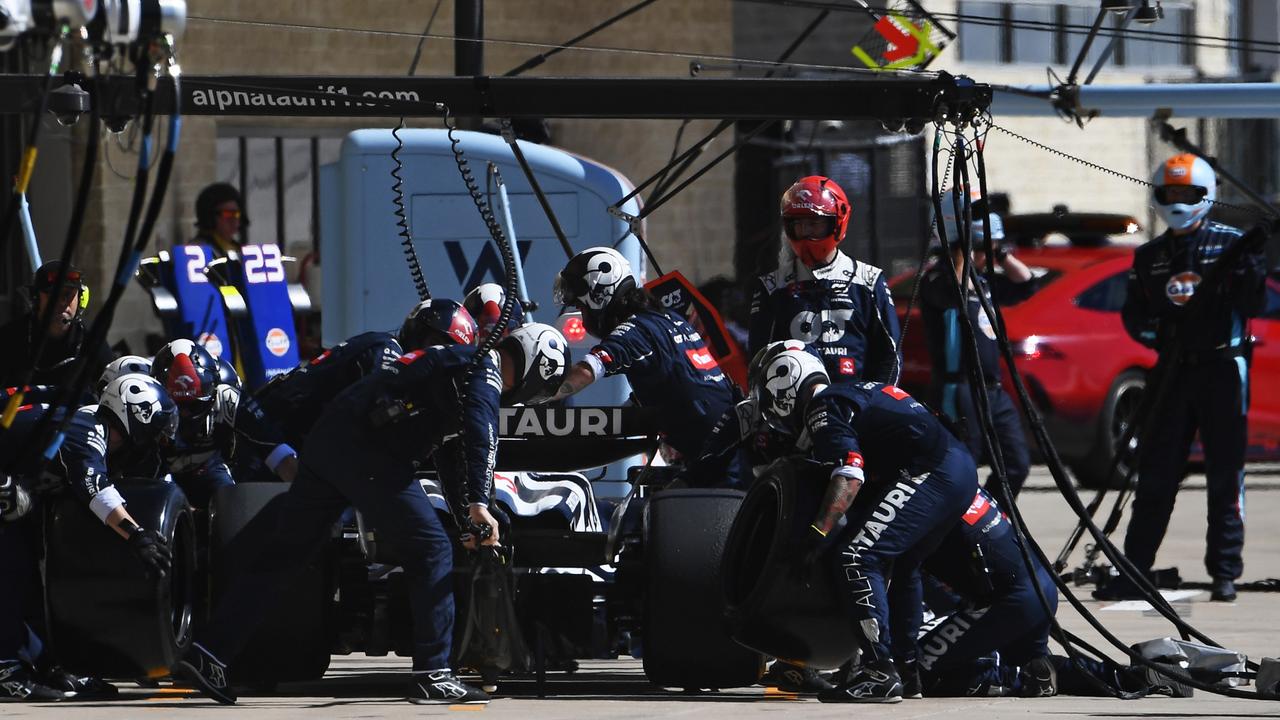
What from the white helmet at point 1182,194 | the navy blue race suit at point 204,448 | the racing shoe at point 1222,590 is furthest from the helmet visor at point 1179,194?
the navy blue race suit at point 204,448

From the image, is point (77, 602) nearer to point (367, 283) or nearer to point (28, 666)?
point (28, 666)

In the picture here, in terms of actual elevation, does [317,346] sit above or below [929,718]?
above

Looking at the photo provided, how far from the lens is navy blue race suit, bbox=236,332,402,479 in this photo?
9.12 m

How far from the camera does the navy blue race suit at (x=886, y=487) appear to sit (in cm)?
838

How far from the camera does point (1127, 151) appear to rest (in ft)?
95.7

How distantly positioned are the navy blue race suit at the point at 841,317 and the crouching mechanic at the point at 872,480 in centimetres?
87

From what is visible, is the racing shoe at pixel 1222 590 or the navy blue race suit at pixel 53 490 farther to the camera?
the racing shoe at pixel 1222 590

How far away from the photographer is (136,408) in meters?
9.02

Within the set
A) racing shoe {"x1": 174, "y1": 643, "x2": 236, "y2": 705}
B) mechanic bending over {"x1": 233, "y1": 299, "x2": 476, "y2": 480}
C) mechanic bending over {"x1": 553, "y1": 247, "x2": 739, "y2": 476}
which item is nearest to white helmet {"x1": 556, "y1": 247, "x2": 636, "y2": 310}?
mechanic bending over {"x1": 553, "y1": 247, "x2": 739, "y2": 476}

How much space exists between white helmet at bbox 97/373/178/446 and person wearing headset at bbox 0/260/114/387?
1.86ft

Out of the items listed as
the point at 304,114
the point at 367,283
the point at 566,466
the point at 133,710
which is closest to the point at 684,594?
the point at 566,466

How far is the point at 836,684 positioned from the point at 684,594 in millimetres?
622

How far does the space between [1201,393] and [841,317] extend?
282 cm

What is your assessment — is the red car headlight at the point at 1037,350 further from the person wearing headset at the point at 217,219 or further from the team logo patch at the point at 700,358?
the team logo patch at the point at 700,358
